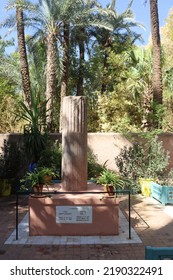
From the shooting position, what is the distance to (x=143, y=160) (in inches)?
492

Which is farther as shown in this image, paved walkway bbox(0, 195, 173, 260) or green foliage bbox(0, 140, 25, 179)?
green foliage bbox(0, 140, 25, 179)

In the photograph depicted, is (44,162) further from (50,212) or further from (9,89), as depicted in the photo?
(9,89)

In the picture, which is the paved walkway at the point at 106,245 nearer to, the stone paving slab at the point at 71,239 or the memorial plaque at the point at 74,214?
the stone paving slab at the point at 71,239

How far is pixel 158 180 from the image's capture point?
470 inches

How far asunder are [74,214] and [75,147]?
5.00 ft

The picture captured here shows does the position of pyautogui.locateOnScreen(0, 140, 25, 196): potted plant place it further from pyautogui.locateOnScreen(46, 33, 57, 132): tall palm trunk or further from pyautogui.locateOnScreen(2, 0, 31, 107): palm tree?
pyautogui.locateOnScreen(2, 0, 31, 107): palm tree

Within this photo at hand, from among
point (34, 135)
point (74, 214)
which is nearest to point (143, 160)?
point (34, 135)

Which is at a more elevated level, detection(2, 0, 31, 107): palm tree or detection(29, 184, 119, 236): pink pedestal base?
detection(2, 0, 31, 107): palm tree

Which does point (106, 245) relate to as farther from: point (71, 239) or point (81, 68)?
point (81, 68)

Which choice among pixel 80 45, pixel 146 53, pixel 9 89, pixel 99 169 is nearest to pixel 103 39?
pixel 80 45

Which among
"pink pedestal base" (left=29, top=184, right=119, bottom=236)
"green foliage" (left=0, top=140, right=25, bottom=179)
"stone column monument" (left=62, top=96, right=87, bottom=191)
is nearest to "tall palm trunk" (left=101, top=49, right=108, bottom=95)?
"green foliage" (left=0, top=140, right=25, bottom=179)

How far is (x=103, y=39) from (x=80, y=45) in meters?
1.96

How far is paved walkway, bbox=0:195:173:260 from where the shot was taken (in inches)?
228

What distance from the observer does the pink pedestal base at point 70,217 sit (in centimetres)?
693
